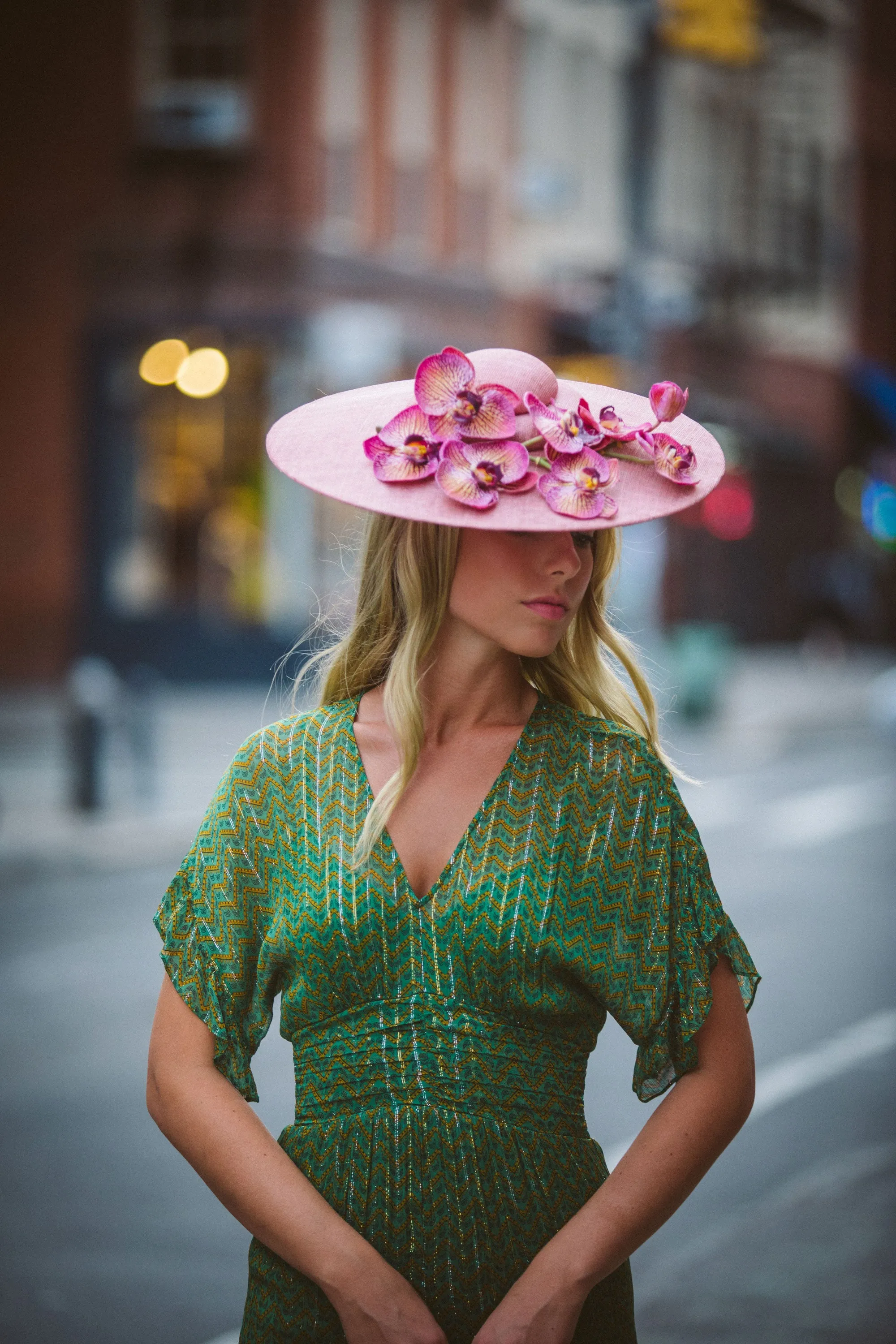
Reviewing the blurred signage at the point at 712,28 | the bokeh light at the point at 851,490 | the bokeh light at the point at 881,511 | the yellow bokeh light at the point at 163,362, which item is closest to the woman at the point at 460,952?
the blurred signage at the point at 712,28

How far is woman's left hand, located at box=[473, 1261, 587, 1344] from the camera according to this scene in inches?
70.2

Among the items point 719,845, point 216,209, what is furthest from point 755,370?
point 719,845

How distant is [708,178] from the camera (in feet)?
90.5

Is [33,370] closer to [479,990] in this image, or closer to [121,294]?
[121,294]

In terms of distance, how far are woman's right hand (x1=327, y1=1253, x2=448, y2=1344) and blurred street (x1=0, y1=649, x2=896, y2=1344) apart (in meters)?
0.66

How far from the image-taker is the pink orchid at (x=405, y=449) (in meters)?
1.89

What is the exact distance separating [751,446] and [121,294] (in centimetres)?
1346

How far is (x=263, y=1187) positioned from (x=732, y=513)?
27.8 meters

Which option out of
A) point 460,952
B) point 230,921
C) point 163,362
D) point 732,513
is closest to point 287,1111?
point 230,921

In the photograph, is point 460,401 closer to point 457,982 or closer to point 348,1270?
point 457,982

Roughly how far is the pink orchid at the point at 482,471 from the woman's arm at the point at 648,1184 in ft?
2.09

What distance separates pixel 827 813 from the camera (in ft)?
40.3

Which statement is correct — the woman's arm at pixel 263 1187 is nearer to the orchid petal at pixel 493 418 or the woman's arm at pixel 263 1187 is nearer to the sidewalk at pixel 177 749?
the orchid petal at pixel 493 418

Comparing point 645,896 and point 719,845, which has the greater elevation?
point 645,896
